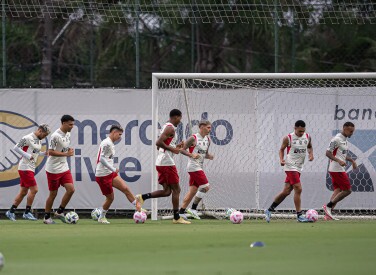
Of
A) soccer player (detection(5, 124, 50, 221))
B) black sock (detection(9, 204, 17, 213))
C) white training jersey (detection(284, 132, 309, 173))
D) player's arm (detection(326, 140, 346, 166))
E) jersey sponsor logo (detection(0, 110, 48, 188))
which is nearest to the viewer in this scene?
white training jersey (detection(284, 132, 309, 173))

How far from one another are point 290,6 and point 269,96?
2349 millimetres

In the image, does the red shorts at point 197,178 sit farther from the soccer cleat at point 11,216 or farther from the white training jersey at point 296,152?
the soccer cleat at point 11,216

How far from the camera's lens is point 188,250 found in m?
12.7

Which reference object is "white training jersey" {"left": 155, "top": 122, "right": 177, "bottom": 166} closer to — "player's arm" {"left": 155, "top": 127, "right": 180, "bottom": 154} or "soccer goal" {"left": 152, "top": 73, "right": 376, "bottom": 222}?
"player's arm" {"left": 155, "top": 127, "right": 180, "bottom": 154}

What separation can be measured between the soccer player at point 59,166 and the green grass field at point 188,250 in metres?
2.16

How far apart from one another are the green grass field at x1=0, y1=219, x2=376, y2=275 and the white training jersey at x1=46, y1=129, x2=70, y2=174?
97.7 inches

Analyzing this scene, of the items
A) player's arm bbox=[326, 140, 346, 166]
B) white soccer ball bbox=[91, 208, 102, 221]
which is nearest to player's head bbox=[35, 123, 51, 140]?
white soccer ball bbox=[91, 208, 102, 221]

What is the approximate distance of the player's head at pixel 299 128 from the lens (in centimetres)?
2064

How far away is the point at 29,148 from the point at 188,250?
31.1 feet

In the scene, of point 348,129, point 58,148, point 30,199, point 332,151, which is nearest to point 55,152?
point 58,148

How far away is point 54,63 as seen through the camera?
26.3 meters

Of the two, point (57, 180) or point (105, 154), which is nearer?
point (105, 154)

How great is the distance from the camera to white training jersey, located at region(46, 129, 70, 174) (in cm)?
2041

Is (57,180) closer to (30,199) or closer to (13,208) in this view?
(30,199)
